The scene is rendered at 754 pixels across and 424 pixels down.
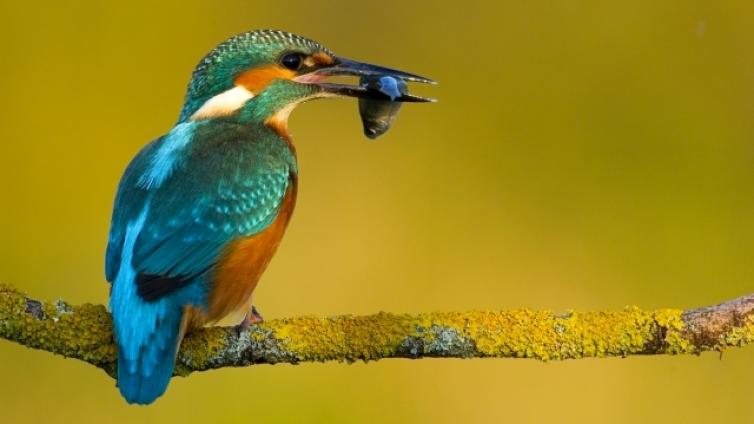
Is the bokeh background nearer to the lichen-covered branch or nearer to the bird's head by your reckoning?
the bird's head

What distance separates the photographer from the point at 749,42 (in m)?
4.17

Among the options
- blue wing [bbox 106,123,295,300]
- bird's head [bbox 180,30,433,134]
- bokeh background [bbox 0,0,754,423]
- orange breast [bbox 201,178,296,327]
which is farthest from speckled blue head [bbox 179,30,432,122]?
bokeh background [bbox 0,0,754,423]

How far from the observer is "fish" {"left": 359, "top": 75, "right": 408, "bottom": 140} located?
2850 mm

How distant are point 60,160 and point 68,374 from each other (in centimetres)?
78

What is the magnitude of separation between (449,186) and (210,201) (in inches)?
61.6

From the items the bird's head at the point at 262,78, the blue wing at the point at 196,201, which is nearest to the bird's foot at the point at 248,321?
the blue wing at the point at 196,201

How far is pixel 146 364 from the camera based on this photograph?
→ 89.8 inches

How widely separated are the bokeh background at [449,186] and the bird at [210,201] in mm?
980

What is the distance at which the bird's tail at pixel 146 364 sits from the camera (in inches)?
89.2

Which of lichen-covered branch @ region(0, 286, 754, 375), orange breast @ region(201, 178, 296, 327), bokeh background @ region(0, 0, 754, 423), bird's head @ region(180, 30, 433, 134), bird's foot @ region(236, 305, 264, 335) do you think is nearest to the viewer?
lichen-covered branch @ region(0, 286, 754, 375)

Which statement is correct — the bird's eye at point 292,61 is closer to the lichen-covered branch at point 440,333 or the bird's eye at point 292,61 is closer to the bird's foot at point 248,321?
the bird's foot at point 248,321

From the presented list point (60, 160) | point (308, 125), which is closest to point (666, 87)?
point (308, 125)

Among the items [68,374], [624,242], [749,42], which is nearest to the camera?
[68,374]

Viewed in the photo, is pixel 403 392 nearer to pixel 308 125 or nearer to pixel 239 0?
pixel 308 125
